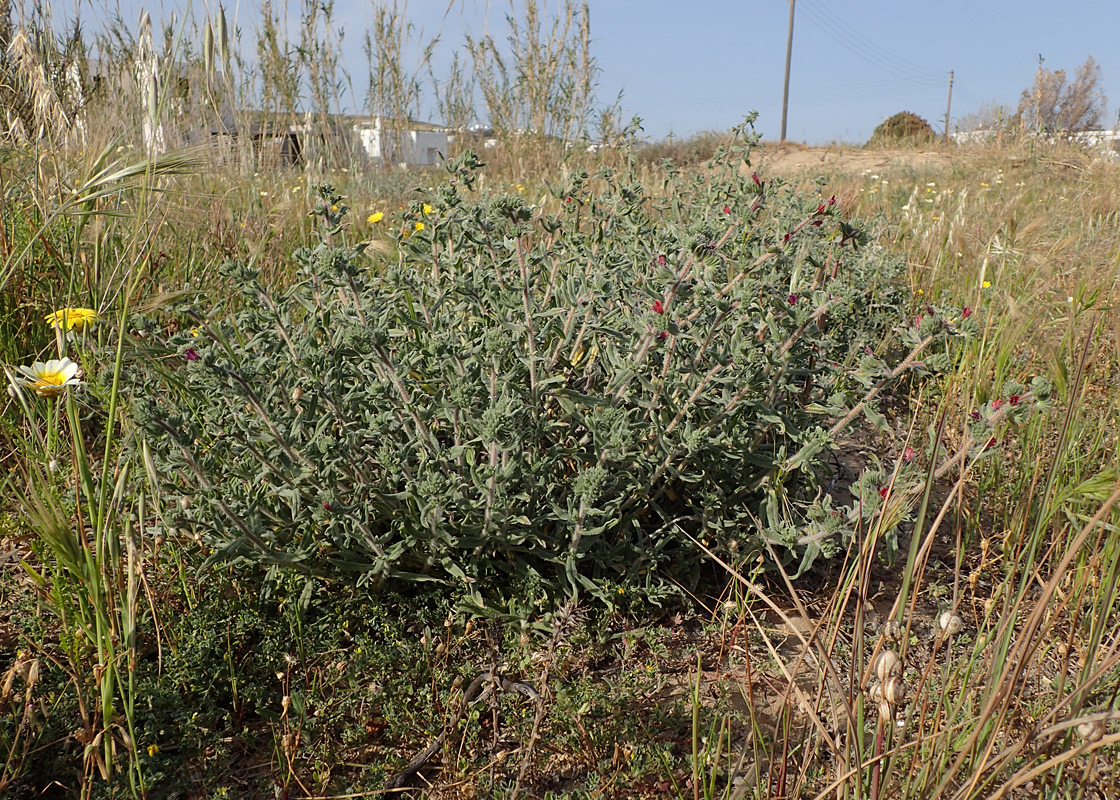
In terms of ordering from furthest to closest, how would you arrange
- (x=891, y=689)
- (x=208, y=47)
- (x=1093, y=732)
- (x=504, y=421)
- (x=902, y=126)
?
(x=902, y=126) → (x=208, y=47) → (x=504, y=421) → (x=891, y=689) → (x=1093, y=732)

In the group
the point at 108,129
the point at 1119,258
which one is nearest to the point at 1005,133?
the point at 1119,258

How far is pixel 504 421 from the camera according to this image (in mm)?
1820

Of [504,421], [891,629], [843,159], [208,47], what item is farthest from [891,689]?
[843,159]

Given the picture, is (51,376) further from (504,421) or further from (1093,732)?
(1093,732)

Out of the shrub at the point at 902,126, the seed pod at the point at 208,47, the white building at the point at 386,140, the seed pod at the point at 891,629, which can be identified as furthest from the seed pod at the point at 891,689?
the shrub at the point at 902,126

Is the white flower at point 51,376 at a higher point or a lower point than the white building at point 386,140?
lower

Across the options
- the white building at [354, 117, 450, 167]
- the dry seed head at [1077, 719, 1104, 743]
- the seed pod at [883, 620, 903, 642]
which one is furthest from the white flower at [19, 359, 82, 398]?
the white building at [354, 117, 450, 167]

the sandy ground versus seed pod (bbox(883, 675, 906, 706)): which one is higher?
the sandy ground

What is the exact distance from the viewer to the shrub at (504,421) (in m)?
1.94

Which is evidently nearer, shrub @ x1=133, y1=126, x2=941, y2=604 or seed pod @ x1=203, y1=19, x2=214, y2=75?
shrub @ x1=133, y1=126, x2=941, y2=604

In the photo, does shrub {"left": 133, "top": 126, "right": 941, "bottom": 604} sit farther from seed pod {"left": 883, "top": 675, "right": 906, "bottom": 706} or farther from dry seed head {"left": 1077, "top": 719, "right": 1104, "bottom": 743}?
dry seed head {"left": 1077, "top": 719, "right": 1104, "bottom": 743}

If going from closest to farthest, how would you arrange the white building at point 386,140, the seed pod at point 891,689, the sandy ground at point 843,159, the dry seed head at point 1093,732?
1. the dry seed head at point 1093,732
2. the seed pod at point 891,689
3. the white building at point 386,140
4. the sandy ground at point 843,159

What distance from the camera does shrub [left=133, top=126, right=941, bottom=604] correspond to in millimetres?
1938

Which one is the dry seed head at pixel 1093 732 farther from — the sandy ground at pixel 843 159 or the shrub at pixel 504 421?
the sandy ground at pixel 843 159
